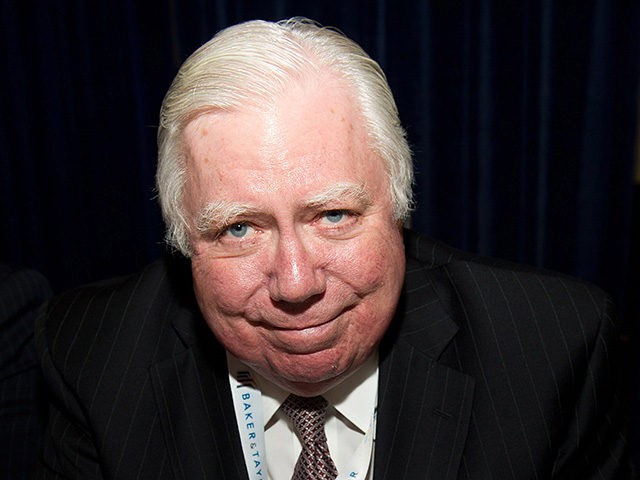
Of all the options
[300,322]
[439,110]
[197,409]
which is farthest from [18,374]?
[439,110]

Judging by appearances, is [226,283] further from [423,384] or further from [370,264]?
[423,384]

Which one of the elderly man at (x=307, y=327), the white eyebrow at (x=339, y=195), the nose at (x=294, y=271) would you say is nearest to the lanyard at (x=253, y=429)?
the elderly man at (x=307, y=327)

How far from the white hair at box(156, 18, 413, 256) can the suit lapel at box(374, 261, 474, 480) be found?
31 cm

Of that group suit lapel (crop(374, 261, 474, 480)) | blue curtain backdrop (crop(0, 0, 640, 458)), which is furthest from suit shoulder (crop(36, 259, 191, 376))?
blue curtain backdrop (crop(0, 0, 640, 458))

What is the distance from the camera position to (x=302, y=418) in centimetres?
151

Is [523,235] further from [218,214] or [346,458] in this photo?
[218,214]

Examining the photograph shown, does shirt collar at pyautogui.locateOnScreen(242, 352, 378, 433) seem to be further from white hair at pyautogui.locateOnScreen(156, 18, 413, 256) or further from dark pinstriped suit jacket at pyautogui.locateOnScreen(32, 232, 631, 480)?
white hair at pyautogui.locateOnScreen(156, 18, 413, 256)

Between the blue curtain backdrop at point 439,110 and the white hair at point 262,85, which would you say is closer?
the white hair at point 262,85

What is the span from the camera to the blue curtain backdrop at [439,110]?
7.62 ft

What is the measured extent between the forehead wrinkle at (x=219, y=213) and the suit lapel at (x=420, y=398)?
1.72ft

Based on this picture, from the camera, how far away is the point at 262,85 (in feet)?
3.87

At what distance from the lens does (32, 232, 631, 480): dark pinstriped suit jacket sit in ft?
4.59

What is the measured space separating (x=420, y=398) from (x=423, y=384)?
0.10ft

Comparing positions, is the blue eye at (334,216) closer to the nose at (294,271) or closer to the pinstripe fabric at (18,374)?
the nose at (294,271)
